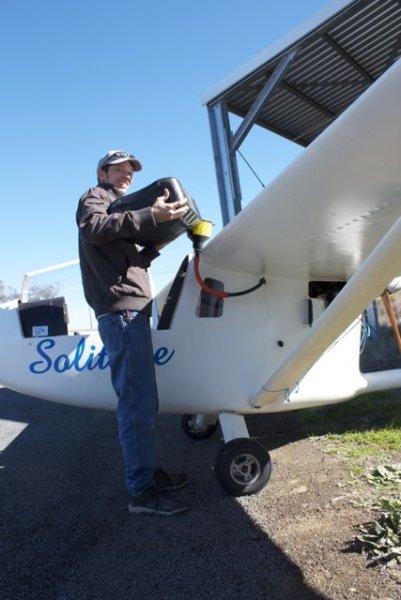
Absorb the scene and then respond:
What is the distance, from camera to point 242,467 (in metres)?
2.49

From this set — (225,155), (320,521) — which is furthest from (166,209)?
(225,155)

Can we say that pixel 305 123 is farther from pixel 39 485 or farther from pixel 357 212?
pixel 39 485

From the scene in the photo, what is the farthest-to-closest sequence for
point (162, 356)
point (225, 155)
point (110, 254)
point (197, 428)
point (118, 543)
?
point (225, 155)
point (197, 428)
point (162, 356)
point (110, 254)
point (118, 543)

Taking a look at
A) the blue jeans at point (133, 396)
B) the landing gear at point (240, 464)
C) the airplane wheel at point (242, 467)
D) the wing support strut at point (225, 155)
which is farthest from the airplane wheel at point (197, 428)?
the wing support strut at point (225, 155)

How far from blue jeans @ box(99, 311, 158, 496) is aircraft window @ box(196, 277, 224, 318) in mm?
626

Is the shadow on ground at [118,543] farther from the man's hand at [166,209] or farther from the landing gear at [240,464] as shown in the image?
the man's hand at [166,209]

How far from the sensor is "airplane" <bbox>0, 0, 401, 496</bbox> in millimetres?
1742

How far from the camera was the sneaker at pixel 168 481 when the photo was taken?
245cm

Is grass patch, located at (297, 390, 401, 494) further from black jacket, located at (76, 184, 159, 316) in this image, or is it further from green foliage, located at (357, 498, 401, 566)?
black jacket, located at (76, 184, 159, 316)

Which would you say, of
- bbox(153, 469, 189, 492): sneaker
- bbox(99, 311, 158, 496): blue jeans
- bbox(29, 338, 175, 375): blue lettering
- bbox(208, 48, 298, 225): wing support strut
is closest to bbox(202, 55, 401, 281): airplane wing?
bbox(99, 311, 158, 496): blue jeans

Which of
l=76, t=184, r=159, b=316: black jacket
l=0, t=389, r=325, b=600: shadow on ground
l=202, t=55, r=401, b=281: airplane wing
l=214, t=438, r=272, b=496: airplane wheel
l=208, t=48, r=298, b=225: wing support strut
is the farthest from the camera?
l=208, t=48, r=298, b=225: wing support strut

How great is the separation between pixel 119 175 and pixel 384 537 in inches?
86.7

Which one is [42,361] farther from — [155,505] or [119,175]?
[119,175]

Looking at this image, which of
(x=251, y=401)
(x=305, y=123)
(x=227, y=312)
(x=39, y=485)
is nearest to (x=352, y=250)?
(x=227, y=312)
